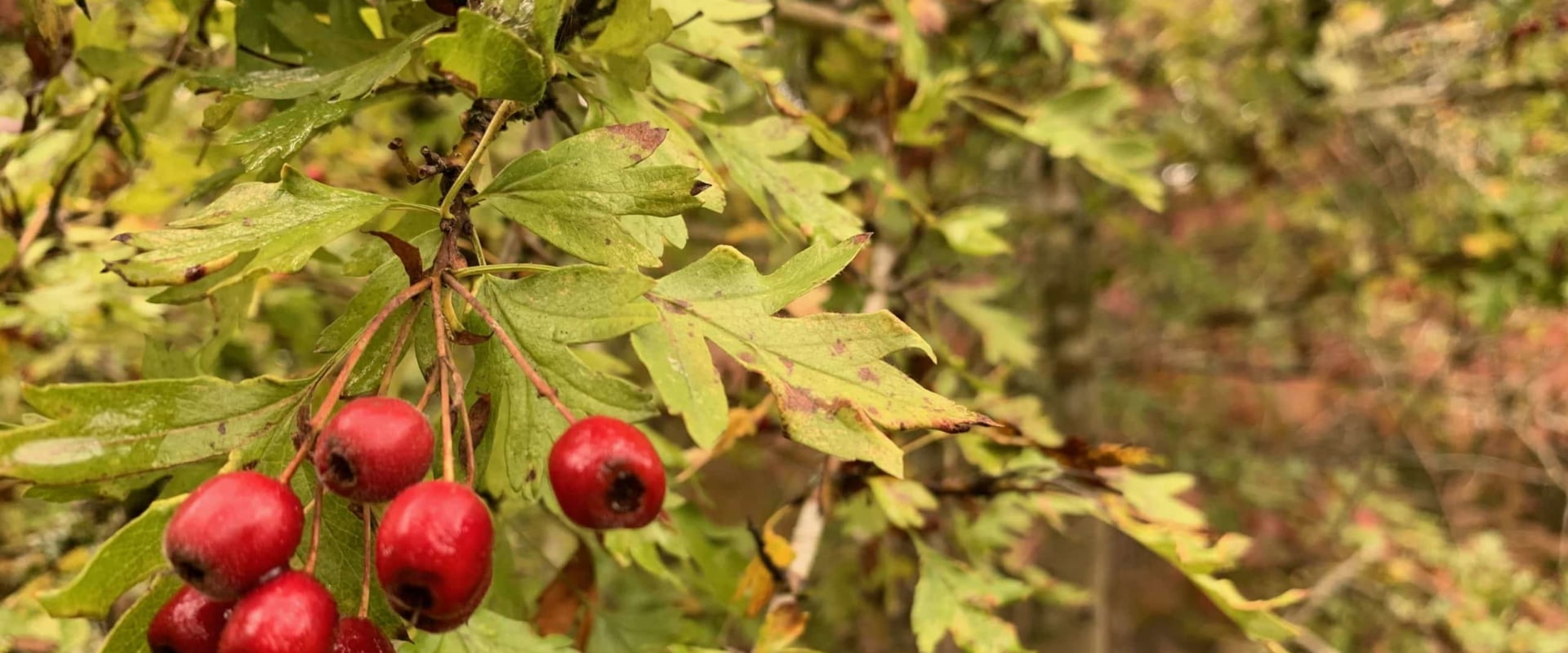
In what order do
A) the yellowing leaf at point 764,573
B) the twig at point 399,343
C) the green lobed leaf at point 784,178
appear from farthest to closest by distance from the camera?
1. the yellowing leaf at point 764,573
2. the green lobed leaf at point 784,178
3. the twig at point 399,343

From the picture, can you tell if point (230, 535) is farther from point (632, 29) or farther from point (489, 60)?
point (632, 29)

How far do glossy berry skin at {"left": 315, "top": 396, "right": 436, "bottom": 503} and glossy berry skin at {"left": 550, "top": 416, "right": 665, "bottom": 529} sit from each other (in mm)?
79

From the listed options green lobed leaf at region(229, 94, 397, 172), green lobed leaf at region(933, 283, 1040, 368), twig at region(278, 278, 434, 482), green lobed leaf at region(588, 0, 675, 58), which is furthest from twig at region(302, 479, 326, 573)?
green lobed leaf at region(933, 283, 1040, 368)

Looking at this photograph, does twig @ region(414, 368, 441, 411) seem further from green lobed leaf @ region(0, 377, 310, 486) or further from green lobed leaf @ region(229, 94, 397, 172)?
green lobed leaf @ region(229, 94, 397, 172)

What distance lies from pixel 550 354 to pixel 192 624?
25 centimetres

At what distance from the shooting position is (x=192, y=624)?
1.72 feet

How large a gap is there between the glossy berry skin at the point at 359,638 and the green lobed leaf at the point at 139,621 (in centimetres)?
12

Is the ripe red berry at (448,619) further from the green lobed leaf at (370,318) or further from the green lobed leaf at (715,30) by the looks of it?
the green lobed leaf at (715,30)

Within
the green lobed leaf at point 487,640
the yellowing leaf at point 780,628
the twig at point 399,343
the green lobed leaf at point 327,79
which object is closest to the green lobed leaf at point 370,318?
the twig at point 399,343

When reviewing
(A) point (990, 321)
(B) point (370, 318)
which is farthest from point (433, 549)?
(A) point (990, 321)

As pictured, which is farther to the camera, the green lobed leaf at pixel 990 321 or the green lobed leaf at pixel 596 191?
the green lobed leaf at pixel 990 321

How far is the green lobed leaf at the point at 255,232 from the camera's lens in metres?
0.58

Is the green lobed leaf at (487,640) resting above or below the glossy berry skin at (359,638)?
below

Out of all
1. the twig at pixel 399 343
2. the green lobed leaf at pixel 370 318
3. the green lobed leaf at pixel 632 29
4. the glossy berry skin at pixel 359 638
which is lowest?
the glossy berry skin at pixel 359 638
